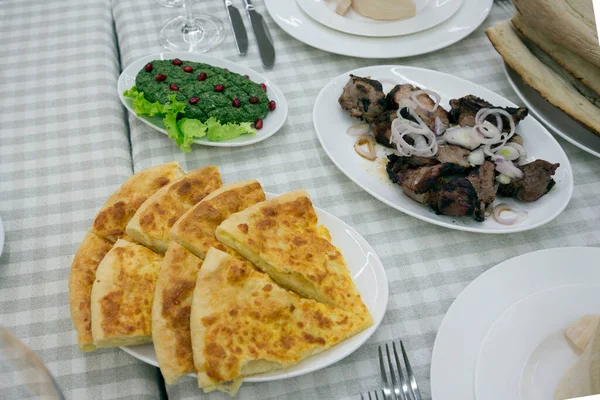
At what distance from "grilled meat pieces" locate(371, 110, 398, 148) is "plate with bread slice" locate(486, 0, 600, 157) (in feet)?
2.24

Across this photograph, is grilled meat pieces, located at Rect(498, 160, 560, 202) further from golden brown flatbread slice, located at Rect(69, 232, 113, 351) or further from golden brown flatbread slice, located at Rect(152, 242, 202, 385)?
golden brown flatbread slice, located at Rect(69, 232, 113, 351)

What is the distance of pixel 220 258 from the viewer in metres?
1.80

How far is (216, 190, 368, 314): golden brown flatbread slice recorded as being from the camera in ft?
6.27

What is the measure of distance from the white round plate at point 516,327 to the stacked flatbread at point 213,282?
305 mm

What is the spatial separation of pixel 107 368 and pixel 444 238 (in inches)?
53.3

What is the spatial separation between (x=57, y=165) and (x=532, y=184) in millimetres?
2024

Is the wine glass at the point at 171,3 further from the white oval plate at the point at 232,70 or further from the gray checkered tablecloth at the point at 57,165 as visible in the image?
the white oval plate at the point at 232,70

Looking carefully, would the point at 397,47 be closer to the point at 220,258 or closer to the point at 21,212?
the point at 220,258

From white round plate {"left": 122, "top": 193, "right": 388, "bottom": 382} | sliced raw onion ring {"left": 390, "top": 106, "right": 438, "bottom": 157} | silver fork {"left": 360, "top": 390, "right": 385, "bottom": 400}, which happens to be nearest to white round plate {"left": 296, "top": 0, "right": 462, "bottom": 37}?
sliced raw onion ring {"left": 390, "top": 106, "right": 438, "bottom": 157}

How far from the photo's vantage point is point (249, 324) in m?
1.76

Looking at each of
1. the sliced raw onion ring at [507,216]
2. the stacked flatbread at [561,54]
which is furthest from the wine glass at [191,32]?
the sliced raw onion ring at [507,216]

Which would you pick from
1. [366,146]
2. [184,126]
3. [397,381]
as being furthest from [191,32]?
[397,381]

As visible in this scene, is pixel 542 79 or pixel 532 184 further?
pixel 542 79

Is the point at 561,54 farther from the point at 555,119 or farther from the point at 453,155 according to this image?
the point at 453,155
